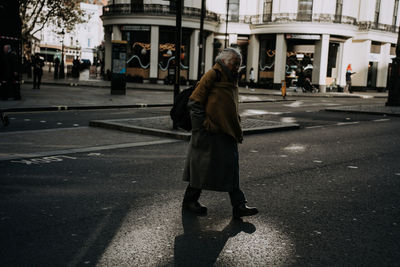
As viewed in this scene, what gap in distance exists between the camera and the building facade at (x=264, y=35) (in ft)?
124

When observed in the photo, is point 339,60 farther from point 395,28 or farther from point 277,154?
point 277,154

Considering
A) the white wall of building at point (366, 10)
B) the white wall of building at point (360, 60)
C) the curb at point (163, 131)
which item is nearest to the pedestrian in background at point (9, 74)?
the curb at point (163, 131)

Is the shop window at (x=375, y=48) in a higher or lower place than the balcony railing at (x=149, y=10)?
lower

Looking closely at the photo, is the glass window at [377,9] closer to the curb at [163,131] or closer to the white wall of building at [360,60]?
the white wall of building at [360,60]

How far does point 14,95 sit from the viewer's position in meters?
16.7

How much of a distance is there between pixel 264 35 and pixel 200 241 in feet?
127

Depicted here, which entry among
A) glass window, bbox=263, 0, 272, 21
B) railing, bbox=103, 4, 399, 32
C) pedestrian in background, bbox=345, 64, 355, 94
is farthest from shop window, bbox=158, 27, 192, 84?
pedestrian in background, bbox=345, 64, 355, 94

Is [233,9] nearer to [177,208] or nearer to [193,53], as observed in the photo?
[193,53]

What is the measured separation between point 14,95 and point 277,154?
471 inches

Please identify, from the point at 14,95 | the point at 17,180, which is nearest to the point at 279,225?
the point at 17,180

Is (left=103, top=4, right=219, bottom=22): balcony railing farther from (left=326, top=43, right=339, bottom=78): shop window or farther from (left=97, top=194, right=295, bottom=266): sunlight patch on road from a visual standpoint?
(left=97, top=194, right=295, bottom=266): sunlight patch on road

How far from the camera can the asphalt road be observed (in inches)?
146

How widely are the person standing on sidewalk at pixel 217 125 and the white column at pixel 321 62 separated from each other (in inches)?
1387

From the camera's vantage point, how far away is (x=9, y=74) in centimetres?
1455
